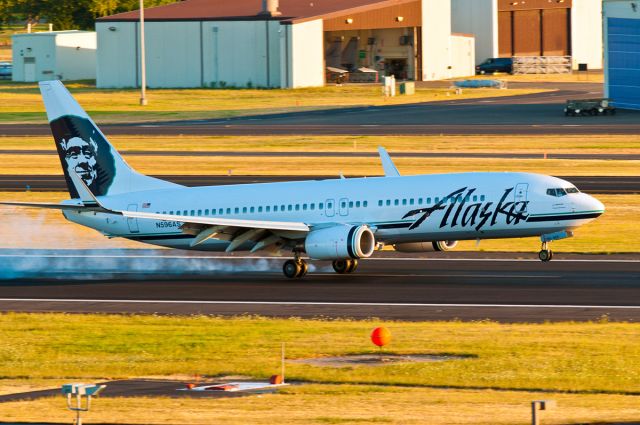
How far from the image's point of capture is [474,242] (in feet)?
191

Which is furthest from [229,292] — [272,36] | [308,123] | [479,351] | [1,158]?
[272,36]

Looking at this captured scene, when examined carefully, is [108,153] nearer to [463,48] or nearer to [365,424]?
[365,424]

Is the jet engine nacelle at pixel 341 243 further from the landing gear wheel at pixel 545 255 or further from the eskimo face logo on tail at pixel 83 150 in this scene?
the eskimo face logo on tail at pixel 83 150

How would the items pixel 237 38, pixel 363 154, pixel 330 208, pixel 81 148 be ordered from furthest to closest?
pixel 237 38 → pixel 363 154 → pixel 81 148 → pixel 330 208

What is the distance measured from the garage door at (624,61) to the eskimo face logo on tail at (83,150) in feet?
275

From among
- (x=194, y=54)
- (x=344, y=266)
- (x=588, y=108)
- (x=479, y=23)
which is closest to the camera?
(x=344, y=266)

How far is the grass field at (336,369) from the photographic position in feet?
86.6

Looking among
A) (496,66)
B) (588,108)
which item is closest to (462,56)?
(496,66)

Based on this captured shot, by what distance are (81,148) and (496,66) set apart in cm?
14440

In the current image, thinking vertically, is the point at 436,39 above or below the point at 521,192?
above

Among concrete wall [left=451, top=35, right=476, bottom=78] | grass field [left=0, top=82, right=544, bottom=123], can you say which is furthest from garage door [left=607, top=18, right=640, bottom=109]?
concrete wall [left=451, top=35, right=476, bottom=78]

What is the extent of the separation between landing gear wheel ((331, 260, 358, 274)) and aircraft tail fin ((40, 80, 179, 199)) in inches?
377

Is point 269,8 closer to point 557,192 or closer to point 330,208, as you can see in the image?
point 330,208

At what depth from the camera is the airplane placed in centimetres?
4762
